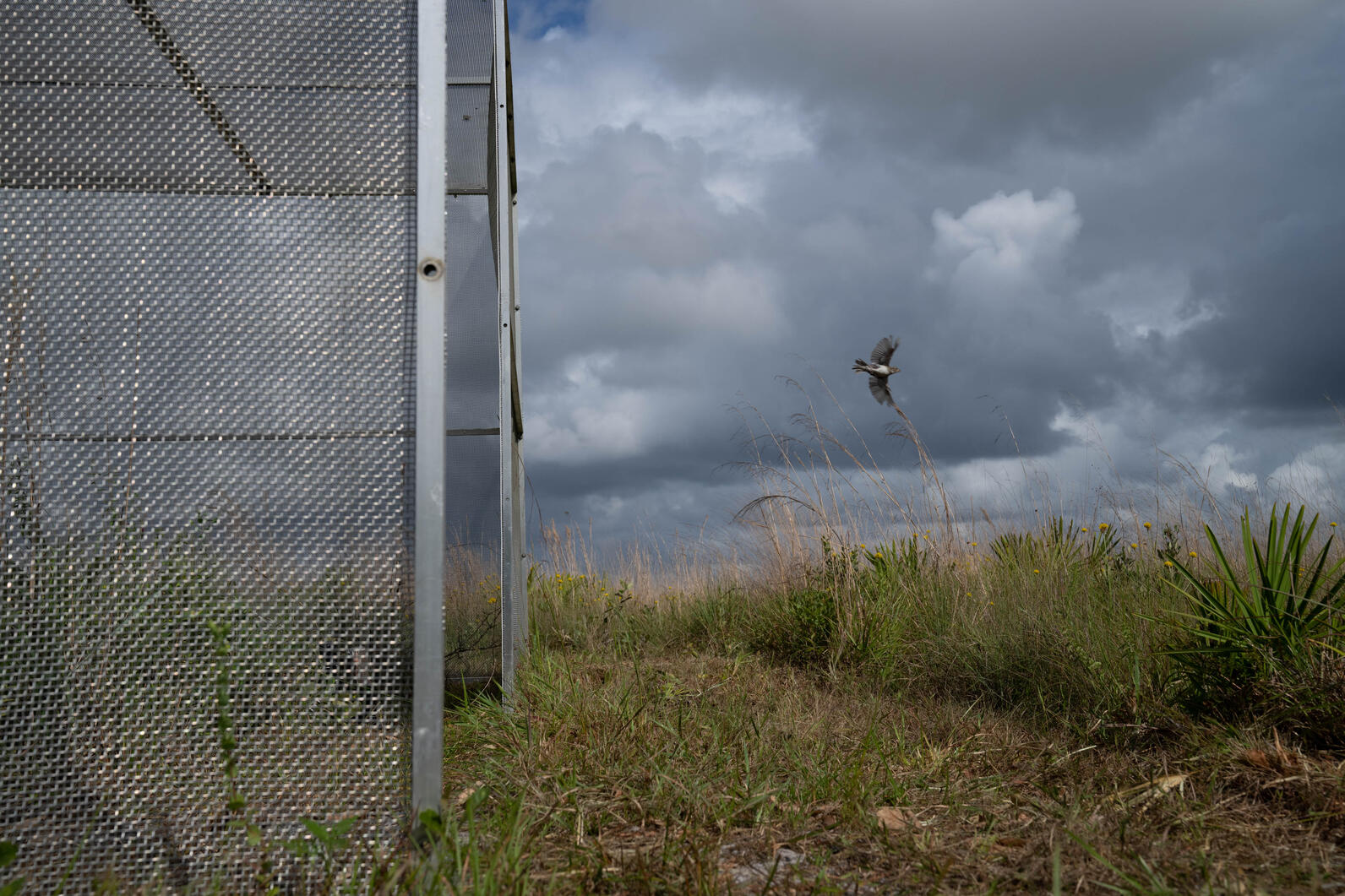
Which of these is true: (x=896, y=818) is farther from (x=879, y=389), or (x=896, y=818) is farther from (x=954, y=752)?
(x=879, y=389)

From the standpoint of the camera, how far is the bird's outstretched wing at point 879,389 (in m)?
5.65

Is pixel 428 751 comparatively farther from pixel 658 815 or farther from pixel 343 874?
pixel 658 815

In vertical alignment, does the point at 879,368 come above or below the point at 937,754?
above

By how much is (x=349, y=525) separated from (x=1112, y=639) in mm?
2771

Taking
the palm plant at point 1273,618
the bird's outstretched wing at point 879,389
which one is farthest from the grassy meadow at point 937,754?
the bird's outstretched wing at point 879,389

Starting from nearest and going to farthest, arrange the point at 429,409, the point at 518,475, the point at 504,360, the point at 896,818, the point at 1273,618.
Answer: the point at 429,409 → the point at 896,818 → the point at 1273,618 → the point at 504,360 → the point at 518,475

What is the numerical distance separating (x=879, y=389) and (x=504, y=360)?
11.4 ft

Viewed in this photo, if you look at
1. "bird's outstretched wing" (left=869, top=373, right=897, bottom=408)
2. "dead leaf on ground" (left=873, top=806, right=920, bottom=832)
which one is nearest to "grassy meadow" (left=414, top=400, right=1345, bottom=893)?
"dead leaf on ground" (left=873, top=806, right=920, bottom=832)

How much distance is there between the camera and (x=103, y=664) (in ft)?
5.31

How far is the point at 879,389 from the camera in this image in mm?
5883

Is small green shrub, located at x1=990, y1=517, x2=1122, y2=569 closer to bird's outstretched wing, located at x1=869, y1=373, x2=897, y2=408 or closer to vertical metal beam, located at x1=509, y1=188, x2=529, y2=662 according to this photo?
bird's outstretched wing, located at x1=869, y1=373, x2=897, y2=408

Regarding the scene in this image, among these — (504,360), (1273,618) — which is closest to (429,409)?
(504,360)

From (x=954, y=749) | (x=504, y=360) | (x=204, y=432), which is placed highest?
(x=504, y=360)

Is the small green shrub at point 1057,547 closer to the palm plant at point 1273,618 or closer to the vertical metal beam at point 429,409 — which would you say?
the palm plant at point 1273,618
